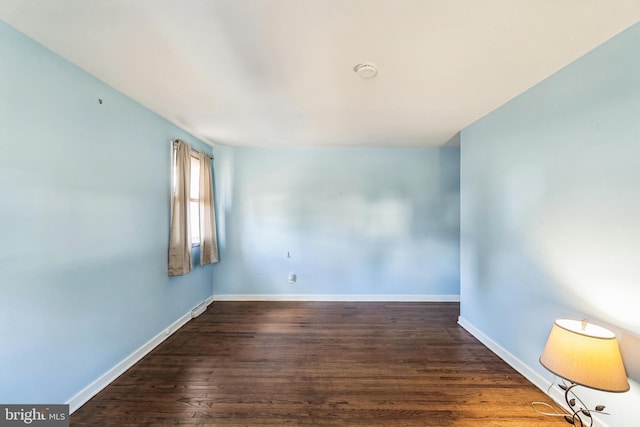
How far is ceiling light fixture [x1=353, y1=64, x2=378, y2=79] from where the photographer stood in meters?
1.78

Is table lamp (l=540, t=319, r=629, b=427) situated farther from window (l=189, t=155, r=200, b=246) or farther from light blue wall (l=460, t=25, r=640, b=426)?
window (l=189, t=155, r=200, b=246)

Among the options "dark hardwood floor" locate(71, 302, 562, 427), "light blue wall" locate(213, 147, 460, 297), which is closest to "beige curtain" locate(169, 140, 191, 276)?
"dark hardwood floor" locate(71, 302, 562, 427)

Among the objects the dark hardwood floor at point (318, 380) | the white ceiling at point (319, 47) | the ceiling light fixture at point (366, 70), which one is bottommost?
the dark hardwood floor at point (318, 380)

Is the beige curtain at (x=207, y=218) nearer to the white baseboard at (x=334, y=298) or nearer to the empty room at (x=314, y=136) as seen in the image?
the empty room at (x=314, y=136)

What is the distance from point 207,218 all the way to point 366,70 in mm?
2954

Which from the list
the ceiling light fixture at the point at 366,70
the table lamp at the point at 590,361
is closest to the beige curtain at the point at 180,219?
the ceiling light fixture at the point at 366,70

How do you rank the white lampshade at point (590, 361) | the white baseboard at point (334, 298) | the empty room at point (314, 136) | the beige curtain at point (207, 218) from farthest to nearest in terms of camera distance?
the white baseboard at point (334, 298)
the beige curtain at point (207, 218)
the empty room at point (314, 136)
the white lampshade at point (590, 361)

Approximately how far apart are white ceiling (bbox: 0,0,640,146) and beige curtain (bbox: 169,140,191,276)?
24.2 inches

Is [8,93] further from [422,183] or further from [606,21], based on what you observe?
[422,183]

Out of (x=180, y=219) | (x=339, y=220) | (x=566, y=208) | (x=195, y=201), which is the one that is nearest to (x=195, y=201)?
(x=195, y=201)

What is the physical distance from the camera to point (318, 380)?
6.93ft

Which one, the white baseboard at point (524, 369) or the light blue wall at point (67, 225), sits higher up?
the light blue wall at point (67, 225)

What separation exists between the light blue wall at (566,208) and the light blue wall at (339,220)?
1286 millimetres

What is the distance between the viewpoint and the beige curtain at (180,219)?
2.85 meters
